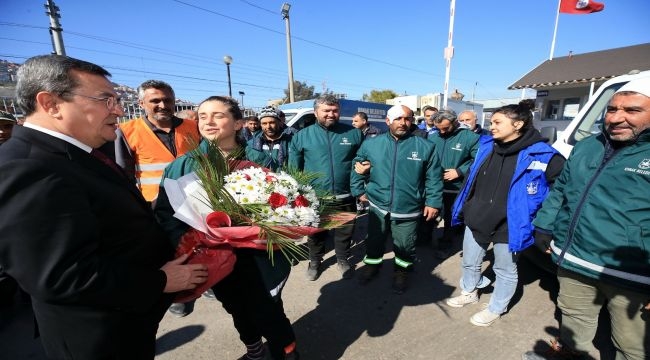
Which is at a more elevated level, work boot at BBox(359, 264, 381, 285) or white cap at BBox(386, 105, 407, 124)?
white cap at BBox(386, 105, 407, 124)

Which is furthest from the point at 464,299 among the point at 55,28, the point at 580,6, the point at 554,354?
the point at 580,6

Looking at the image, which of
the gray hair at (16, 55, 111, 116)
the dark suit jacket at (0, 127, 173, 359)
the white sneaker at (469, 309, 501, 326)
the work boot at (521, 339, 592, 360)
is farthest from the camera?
the white sneaker at (469, 309, 501, 326)

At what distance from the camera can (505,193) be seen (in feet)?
8.79

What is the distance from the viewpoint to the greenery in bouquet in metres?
1.62

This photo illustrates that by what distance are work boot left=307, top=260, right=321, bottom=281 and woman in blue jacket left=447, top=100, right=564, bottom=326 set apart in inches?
70.7

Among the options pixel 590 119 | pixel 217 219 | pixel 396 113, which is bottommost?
pixel 217 219

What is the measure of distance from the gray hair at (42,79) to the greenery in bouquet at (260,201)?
2.24 ft

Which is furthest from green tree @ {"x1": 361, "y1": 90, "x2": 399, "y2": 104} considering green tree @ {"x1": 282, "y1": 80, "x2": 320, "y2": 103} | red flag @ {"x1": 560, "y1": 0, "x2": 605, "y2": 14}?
red flag @ {"x1": 560, "y1": 0, "x2": 605, "y2": 14}

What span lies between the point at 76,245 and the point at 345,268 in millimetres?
3316

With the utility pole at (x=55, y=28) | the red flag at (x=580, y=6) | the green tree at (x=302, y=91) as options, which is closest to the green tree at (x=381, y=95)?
the green tree at (x=302, y=91)

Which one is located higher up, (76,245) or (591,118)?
(591,118)

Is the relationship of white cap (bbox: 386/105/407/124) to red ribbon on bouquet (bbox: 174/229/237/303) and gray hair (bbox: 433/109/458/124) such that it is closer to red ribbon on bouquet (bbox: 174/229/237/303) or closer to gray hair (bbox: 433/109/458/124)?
gray hair (bbox: 433/109/458/124)

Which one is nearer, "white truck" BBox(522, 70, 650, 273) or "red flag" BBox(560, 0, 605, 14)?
"white truck" BBox(522, 70, 650, 273)

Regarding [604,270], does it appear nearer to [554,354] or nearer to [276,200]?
[554,354]
